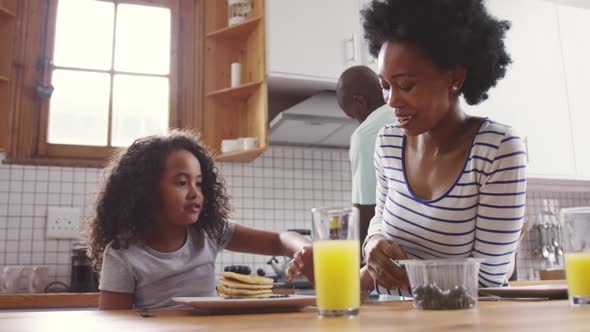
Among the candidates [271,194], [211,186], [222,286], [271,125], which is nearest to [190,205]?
[211,186]

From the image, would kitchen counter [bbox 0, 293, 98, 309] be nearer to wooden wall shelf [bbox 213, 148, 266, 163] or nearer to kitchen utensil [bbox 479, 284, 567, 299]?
wooden wall shelf [bbox 213, 148, 266, 163]

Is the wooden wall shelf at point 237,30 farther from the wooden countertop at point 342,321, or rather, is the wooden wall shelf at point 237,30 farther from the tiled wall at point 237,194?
the wooden countertop at point 342,321

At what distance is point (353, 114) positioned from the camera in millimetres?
2199

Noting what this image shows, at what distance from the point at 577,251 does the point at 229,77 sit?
238cm

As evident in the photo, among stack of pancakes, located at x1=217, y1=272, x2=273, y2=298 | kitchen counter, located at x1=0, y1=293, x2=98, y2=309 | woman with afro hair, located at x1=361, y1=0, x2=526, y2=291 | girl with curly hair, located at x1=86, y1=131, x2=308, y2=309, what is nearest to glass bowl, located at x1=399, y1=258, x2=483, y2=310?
woman with afro hair, located at x1=361, y1=0, x2=526, y2=291

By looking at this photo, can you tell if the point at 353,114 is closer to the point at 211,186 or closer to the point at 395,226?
the point at 211,186

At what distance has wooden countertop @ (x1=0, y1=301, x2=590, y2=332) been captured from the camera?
0.62 meters

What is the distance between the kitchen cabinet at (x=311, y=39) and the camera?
2738mm

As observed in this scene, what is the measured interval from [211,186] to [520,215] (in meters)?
0.88

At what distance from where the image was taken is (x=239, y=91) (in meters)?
2.85

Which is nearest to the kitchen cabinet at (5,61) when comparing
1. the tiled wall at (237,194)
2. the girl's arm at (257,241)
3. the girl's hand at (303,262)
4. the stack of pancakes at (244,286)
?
the tiled wall at (237,194)

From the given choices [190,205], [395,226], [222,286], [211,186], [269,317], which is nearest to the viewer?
[269,317]

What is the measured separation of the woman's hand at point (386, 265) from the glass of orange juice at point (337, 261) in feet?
1.02

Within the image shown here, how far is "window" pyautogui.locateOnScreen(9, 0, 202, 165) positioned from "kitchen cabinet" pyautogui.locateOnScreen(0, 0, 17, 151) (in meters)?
0.05
